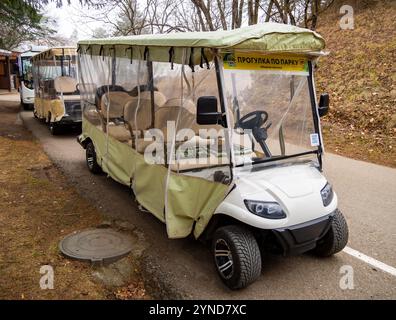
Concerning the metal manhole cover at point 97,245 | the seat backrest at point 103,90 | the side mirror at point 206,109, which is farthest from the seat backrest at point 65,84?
the side mirror at point 206,109

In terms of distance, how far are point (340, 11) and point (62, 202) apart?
18.0 m

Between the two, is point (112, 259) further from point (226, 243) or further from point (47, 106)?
point (47, 106)

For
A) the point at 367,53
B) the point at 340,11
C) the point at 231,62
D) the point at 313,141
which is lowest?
the point at 313,141

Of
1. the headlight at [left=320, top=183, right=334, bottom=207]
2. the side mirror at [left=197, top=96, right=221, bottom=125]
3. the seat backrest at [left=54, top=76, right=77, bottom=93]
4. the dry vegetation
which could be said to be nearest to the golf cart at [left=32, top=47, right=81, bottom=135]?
the seat backrest at [left=54, top=76, right=77, bottom=93]

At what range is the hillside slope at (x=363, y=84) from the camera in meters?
9.24

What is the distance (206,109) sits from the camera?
137 inches

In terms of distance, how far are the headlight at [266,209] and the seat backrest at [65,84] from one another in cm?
886

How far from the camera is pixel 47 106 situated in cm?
1170

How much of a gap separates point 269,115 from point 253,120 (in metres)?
0.20

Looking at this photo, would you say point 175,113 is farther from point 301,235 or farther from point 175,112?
point 301,235

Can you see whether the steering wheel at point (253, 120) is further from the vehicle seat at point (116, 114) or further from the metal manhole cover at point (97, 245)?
the vehicle seat at point (116, 114)
